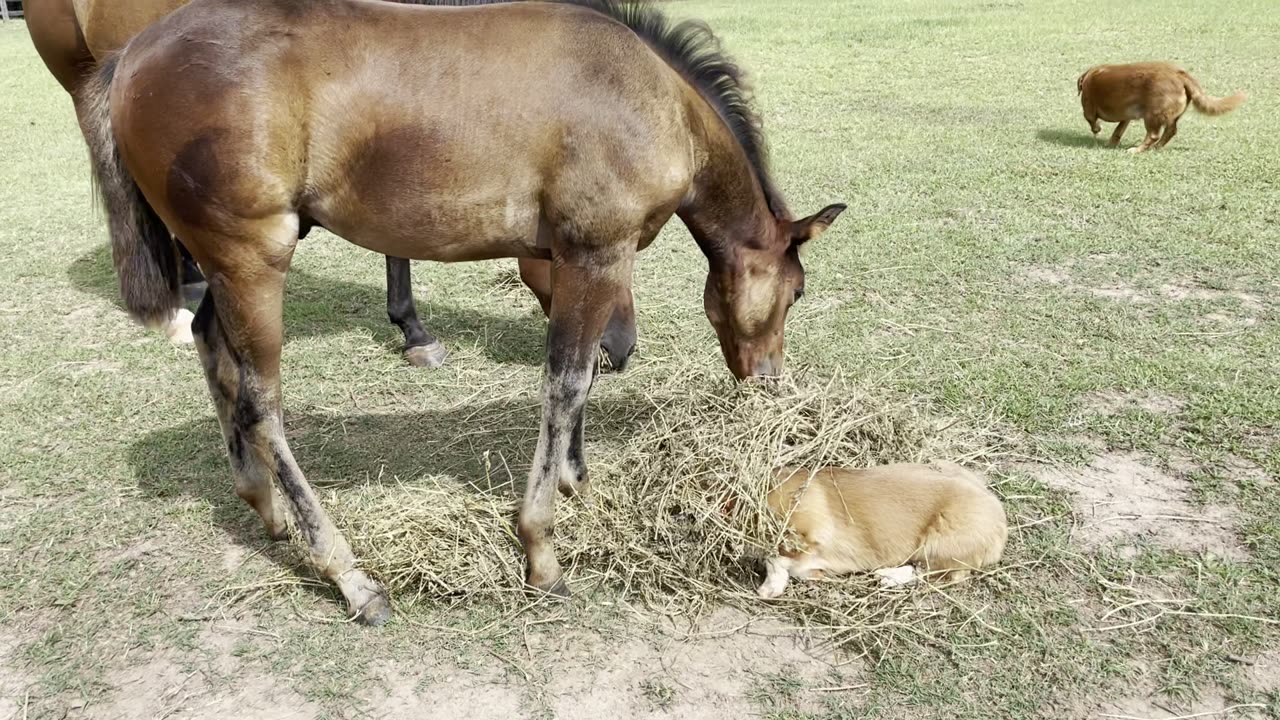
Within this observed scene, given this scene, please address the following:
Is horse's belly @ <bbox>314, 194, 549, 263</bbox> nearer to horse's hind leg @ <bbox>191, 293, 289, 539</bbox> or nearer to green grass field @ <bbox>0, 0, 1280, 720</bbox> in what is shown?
horse's hind leg @ <bbox>191, 293, 289, 539</bbox>

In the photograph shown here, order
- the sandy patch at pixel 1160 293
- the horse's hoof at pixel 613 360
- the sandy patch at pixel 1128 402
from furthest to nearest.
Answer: the sandy patch at pixel 1160 293
the horse's hoof at pixel 613 360
the sandy patch at pixel 1128 402

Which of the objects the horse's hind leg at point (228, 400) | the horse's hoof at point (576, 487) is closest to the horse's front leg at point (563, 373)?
the horse's hoof at point (576, 487)

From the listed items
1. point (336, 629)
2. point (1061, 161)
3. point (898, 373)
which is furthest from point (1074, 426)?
point (1061, 161)

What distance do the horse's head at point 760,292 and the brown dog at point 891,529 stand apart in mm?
579

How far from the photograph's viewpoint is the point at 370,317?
5488mm

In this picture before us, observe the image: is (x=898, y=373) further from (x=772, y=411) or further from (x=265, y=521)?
(x=265, y=521)

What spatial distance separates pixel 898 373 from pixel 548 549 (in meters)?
2.08

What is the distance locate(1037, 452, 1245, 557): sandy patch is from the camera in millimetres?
3121

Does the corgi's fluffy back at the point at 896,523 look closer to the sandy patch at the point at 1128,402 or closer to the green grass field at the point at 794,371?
the green grass field at the point at 794,371

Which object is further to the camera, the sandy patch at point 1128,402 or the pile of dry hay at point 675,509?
the sandy patch at point 1128,402

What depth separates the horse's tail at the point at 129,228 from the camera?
9.00ft

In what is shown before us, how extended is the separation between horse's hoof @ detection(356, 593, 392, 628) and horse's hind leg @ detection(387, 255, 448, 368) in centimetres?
203

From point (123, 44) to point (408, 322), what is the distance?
1.80 m

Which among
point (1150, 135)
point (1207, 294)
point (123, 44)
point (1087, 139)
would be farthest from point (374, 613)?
point (1087, 139)
